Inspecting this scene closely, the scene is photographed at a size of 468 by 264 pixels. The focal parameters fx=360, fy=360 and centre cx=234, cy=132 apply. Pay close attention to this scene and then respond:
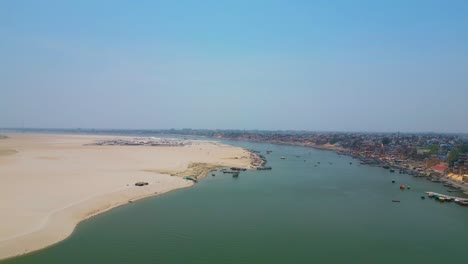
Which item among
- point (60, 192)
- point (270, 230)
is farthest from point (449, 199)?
point (60, 192)

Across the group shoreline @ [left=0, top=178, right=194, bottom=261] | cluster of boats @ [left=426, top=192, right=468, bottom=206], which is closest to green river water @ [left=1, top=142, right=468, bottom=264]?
shoreline @ [left=0, top=178, right=194, bottom=261]

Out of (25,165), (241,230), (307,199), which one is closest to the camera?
(241,230)

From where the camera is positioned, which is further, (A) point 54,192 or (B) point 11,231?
(A) point 54,192

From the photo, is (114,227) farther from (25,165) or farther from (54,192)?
(25,165)

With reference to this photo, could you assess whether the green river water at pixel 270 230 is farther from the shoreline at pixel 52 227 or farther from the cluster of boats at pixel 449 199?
the cluster of boats at pixel 449 199

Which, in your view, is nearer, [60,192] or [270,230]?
[270,230]

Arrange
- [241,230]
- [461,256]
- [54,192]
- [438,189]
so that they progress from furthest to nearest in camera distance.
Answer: [438,189]
[54,192]
[241,230]
[461,256]

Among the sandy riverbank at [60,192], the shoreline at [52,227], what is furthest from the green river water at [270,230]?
the sandy riverbank at [60,192]

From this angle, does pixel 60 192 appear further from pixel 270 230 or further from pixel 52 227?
pixel 270 230

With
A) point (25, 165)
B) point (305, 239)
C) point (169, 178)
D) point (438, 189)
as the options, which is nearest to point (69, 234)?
point (305, 239)
